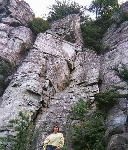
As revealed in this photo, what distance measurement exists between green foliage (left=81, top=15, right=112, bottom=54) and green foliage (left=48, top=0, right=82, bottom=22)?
367 centimetres

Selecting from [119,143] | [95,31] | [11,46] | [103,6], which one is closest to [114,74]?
[95,31]

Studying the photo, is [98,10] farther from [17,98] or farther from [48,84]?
[17,98]

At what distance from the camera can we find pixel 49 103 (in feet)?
70.0

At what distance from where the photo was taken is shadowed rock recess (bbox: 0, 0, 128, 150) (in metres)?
19.4

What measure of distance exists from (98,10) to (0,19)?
36.4 ft

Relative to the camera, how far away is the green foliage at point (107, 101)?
18906 mm

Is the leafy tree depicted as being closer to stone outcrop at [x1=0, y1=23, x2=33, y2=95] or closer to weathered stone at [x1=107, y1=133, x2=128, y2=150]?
stone outcrop at [x1=0, y1=23, x2=33, y2=95]

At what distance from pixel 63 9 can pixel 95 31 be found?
24.7 feet

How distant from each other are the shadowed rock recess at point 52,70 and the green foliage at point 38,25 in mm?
604

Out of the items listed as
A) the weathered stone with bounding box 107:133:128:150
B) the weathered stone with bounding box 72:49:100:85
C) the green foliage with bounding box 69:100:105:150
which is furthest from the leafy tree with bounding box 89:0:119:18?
the weathered stone with bounding box 107:133:128:150

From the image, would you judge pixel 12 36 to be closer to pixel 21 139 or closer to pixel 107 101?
pixel 107 101

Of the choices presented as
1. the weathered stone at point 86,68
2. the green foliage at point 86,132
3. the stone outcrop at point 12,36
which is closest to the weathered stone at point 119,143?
the green foliage at point 86,132

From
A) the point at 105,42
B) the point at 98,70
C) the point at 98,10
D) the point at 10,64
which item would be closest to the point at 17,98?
the point at 10,64

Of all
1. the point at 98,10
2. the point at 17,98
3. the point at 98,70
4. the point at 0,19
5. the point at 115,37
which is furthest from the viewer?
the point at 98,10
